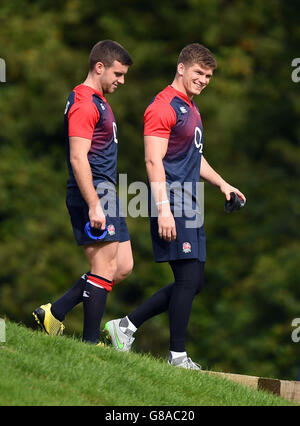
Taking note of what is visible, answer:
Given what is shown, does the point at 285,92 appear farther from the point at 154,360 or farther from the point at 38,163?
the point at 154,360

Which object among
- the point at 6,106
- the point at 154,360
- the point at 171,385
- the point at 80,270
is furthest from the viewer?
the point at 6,106

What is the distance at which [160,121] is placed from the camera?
8.61 metres

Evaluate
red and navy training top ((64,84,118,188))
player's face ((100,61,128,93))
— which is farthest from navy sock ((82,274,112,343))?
player's face ((100,61,128,93))

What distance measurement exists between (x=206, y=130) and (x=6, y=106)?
5.62 m

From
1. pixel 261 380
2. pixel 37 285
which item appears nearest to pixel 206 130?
pixel 37 285

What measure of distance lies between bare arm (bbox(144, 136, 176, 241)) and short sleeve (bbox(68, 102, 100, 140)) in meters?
0.51

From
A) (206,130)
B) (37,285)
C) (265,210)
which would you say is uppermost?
(206,130)

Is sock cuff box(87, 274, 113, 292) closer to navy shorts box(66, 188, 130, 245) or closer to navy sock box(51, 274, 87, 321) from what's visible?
navy shorts box(66, 188, 130, 245)

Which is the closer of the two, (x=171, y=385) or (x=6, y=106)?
(x=171, y=385)

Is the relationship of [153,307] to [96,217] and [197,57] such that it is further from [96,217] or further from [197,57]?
[197,57]

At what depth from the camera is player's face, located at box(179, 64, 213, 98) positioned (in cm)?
871

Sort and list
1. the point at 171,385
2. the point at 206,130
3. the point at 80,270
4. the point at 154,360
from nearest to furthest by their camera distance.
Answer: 1. the point at 171,385
2. the point at 154,360
3. the point at 80,270
4. the point at 206,130

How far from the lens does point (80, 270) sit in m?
24.9

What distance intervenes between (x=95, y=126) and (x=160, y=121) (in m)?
0.55
